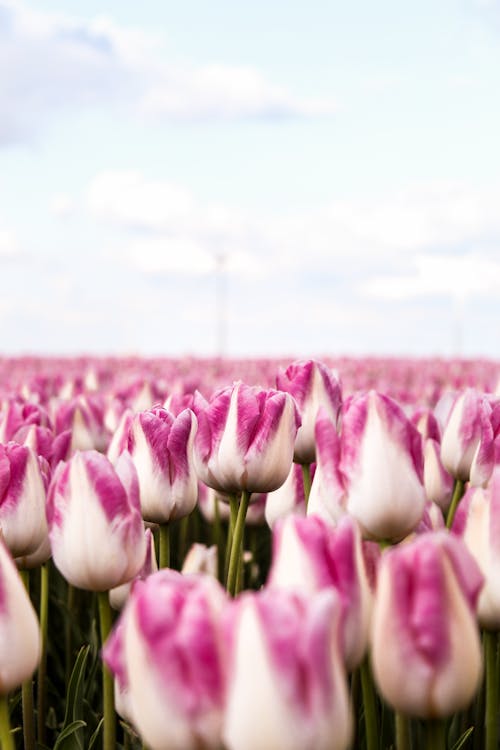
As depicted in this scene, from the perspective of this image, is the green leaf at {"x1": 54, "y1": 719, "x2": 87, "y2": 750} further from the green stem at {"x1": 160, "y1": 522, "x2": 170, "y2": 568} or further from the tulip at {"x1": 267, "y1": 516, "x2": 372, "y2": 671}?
the tulip at {"x1": 267, "y1": 516, "x2": 372, "y2": 671}

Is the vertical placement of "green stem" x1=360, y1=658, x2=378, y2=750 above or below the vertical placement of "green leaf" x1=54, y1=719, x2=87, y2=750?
above

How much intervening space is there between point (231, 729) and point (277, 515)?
165 centimetres

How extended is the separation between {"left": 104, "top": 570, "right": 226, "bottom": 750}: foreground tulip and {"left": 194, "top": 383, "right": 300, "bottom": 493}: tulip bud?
961mm

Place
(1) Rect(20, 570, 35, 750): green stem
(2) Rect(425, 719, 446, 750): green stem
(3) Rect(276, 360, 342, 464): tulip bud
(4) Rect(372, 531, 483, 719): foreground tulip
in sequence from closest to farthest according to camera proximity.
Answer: (4) Rect(372, 531, 483, 719): foreground tulip, (2) Rect(425, 719, 446, 750): green stem, (1) Rect(20, 570, 35, 750): green stem, (3) Rect(276, 360, 342, 464): tulip bud

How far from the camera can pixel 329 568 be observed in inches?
49.7

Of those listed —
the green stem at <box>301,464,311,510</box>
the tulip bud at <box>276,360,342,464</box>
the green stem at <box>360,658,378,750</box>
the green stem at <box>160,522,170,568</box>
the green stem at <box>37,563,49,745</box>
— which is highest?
the tulip bud at <box>276,360,342,464</box>

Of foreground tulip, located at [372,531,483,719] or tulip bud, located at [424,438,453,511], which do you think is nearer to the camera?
foreground tulip, located at [372,531,483,719]

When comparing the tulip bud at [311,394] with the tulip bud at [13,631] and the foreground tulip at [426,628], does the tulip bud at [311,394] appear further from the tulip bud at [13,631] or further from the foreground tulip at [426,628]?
the foreground tulip at [426,628]

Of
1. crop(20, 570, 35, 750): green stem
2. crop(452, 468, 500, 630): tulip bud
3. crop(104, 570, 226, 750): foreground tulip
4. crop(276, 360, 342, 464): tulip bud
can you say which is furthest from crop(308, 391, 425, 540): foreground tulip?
crop(20, 570, 35, 750): green stem

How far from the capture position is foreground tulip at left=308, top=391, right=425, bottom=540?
1.70 metres

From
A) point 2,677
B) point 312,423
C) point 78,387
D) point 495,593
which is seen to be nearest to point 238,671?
point 2,677

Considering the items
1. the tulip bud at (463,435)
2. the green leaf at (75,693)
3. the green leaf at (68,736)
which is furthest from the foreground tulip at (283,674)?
the tulip bud at (463,435)

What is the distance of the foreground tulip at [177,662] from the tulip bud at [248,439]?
96 centimetres

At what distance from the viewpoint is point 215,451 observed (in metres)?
2.21
